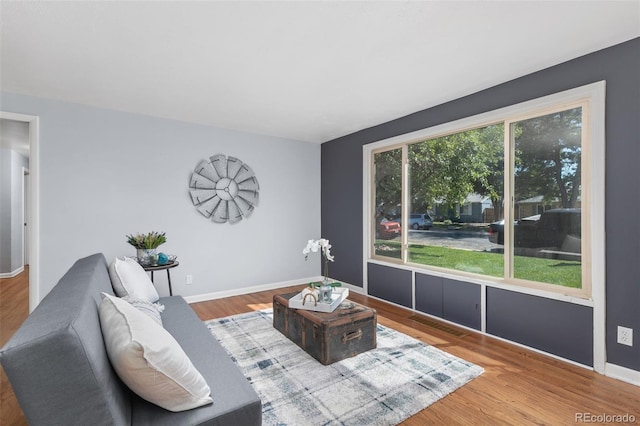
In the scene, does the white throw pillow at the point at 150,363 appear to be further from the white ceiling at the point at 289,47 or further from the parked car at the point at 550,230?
the parked car at the point at 550,230

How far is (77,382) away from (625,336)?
3246mm

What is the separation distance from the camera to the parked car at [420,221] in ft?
12.5

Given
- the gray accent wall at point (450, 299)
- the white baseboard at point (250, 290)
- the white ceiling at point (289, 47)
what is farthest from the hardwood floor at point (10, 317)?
the gray accent wall at point (450, 299)

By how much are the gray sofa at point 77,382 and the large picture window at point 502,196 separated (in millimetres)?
2703

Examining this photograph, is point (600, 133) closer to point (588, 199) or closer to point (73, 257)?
point (588, 199)

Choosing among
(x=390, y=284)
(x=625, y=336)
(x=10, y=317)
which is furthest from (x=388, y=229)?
(x=10, y=317)

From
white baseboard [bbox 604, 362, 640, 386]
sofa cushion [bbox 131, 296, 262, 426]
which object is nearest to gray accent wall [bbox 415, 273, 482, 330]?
white baseboard [bbox 604, 362, 640, 386]

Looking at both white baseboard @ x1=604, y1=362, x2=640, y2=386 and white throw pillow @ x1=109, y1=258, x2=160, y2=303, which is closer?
white baseboard @ x1=604, y1=362, x2=640, y2=386

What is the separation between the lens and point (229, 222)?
4.53m

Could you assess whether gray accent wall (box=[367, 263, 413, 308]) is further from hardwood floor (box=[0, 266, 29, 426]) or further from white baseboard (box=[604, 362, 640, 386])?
hardwood floor (box=[0, 266, 29, 426])

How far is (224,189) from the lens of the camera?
4453mm

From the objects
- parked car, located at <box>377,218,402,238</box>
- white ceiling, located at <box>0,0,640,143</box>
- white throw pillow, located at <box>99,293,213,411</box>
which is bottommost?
white throw pillow, located at <box>99,293,213,411</box>

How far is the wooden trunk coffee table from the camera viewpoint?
245 centimetres

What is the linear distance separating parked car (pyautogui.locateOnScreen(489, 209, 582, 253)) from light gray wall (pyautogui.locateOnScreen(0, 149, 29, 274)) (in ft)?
26.4
